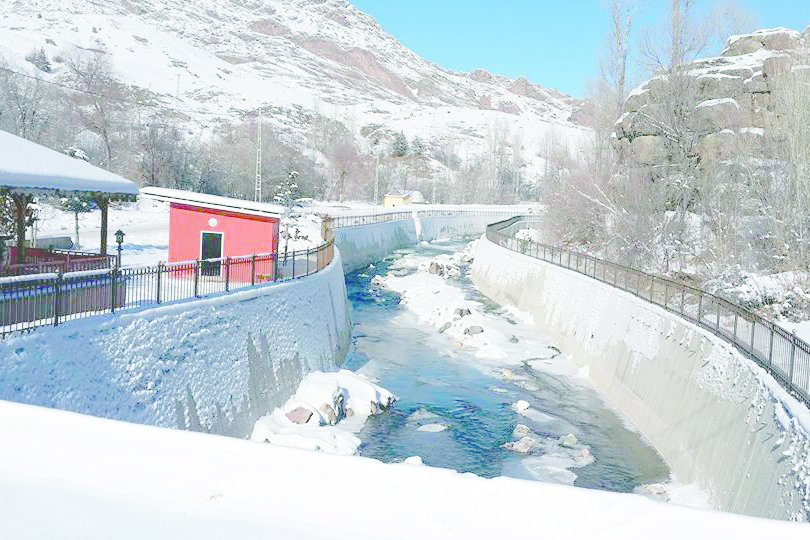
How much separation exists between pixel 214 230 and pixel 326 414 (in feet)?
26.2

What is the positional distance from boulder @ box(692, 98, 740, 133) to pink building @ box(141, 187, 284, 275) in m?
21.2

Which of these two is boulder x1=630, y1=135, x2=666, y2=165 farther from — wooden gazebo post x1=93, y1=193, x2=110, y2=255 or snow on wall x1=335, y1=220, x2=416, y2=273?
wooden gazebo post x1=93, y1=193, x2=110, y2=255

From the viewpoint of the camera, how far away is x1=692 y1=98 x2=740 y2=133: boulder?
30.8 metres

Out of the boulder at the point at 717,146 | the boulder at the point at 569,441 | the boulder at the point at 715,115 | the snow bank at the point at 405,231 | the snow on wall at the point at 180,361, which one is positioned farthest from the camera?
the snow bank at the point at 405,231

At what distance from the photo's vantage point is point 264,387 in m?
15.7

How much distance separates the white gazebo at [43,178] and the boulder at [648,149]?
2533 centimetres

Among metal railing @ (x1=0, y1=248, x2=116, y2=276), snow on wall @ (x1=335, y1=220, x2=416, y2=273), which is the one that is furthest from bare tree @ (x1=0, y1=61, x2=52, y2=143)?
metal railing @ (x1=0, y1=248, x2=116, y2=276)

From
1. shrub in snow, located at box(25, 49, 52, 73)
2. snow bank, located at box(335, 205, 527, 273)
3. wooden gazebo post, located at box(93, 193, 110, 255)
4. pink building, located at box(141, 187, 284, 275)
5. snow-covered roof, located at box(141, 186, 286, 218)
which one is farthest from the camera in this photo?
shrub in snow, located at box(25, 49, 52, 73)

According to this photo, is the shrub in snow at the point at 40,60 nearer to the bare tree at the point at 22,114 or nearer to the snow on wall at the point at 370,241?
the bare tree at the point at 22,114

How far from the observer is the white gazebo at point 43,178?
12.8 meters

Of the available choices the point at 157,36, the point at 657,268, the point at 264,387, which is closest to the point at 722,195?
the point at 657,268

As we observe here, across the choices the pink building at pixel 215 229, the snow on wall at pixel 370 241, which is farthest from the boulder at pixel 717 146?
the snow on wall at pixel 370 241

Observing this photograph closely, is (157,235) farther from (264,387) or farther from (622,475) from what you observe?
(622,475)

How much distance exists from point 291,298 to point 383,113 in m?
142
